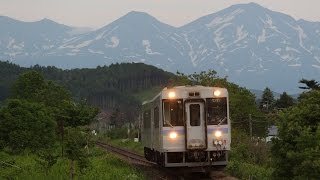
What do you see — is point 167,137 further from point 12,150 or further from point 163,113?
point 12,150

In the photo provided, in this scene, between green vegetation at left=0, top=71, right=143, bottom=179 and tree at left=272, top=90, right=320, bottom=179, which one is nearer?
tree at left=272, top=90, right=320, bottom=179

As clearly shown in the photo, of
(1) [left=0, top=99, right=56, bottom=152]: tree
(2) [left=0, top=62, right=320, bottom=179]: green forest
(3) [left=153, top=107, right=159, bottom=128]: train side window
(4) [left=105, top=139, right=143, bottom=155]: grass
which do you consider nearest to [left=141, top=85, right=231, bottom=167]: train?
(3) [left=153, top=107, right=159, bottom=128]: train side window

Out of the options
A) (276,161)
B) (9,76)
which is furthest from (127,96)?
(276,161)

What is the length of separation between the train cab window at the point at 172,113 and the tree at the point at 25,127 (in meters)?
11.5

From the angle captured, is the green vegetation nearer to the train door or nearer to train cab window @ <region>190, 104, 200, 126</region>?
the train door

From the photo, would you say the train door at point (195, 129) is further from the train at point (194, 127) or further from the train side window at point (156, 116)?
the train side window at point (156, 116)

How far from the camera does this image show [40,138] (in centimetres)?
2880

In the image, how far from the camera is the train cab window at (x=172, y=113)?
1855 centimetres

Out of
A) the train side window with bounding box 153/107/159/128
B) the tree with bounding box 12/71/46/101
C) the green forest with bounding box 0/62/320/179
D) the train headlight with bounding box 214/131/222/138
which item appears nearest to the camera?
the green forest with bounding box 0/62/320/179

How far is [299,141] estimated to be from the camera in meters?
11.8

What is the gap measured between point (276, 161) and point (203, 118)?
19.4ft

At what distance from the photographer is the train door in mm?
18344

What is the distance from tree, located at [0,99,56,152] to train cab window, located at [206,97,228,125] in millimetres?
12608

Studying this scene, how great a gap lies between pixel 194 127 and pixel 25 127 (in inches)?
509
